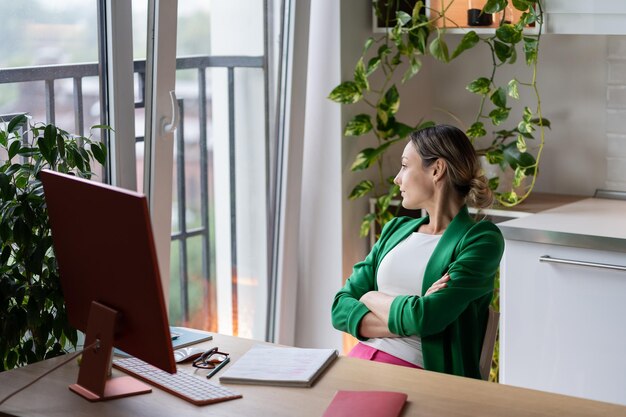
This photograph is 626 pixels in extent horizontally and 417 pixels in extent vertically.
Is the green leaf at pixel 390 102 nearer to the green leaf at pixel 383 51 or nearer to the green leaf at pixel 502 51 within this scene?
the green leaf at pixel 383 51

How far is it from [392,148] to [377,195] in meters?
0.21

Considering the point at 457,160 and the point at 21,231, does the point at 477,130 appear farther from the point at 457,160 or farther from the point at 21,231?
the point at 21,231

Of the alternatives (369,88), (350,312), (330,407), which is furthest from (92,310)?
(369,88)

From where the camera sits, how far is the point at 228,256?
12.3 feet

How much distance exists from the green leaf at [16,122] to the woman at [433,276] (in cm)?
100

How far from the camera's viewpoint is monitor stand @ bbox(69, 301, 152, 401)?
2.10 metres

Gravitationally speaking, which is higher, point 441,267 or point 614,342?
Result: point 441,267

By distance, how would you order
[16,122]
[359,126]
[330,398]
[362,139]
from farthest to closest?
[362,139] < [359,126] < [16,122] < [330,398]

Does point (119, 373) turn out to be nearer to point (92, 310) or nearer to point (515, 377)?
point (92, 310)

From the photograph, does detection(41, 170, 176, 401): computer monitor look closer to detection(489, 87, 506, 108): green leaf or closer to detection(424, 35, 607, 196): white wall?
detection(489, 87, 506, 108): green leaf

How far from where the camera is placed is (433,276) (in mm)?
2607

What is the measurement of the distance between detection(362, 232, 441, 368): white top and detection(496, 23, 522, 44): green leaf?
1.03 metres

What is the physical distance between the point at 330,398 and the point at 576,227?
1.44 meters

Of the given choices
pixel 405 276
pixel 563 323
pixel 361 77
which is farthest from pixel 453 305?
pixel 361 77
